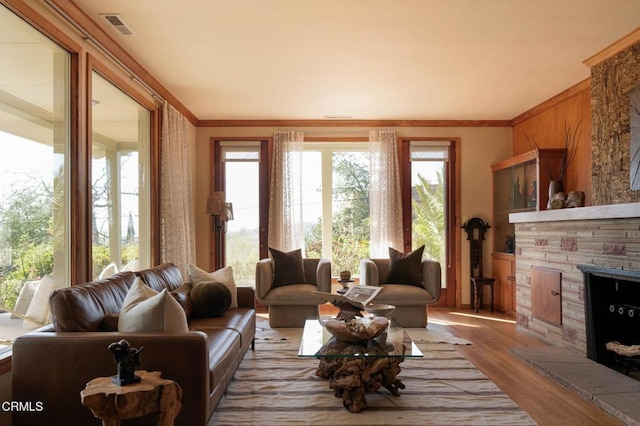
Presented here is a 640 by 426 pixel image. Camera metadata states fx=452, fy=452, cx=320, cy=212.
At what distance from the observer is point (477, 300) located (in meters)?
Result: 6.04

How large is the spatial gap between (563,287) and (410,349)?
201 cm

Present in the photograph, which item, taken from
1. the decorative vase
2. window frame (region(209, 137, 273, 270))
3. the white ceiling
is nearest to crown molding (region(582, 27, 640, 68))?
the white ceiling

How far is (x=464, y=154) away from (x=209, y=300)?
4.35m

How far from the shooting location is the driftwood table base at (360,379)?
9.07 ft

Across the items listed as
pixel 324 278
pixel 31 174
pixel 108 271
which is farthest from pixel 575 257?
pixel 31 174

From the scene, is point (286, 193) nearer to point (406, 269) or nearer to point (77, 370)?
point (406, 269)

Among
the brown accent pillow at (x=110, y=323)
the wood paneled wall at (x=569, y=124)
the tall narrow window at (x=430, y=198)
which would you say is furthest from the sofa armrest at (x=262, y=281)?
the wood paneled wall at (x=569, y=124)

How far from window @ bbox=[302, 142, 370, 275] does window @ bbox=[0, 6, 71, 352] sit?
12.1 feet

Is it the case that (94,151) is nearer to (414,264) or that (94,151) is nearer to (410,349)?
(410,349)

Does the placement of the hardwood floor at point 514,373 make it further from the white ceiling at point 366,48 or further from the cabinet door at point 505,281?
the white ceiling at point 366,48

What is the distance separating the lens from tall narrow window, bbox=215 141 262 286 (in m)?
6.39

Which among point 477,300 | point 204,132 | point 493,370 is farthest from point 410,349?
point 204,132

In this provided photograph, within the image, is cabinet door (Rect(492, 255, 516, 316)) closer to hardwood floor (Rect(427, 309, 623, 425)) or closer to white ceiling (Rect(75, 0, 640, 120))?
hardwood floor (Rect(427, 309, 623, 425))

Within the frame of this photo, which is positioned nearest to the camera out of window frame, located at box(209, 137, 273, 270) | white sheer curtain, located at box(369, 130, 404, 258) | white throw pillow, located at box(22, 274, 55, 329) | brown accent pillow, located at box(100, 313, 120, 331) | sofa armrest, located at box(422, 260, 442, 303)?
brown accent pillow, located at box(100, 313, 120, 331)
